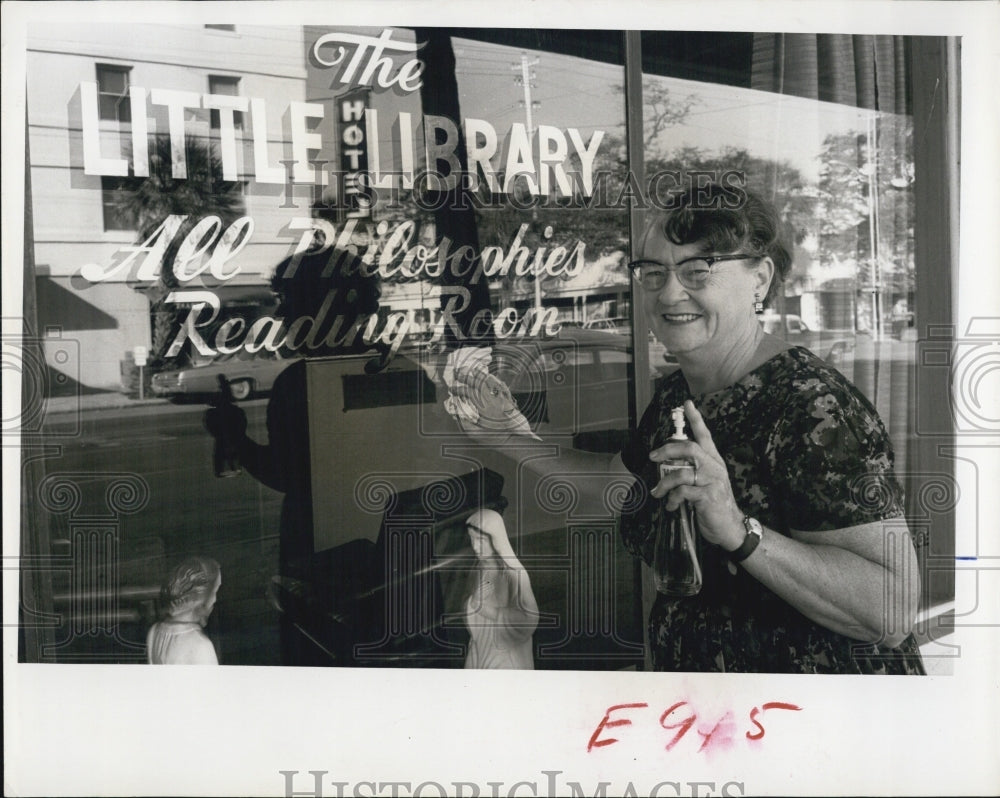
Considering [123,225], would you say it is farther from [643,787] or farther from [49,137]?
[643,787]

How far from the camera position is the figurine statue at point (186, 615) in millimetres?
2963

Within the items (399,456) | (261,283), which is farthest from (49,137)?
(399,456)

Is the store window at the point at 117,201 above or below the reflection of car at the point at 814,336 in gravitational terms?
above

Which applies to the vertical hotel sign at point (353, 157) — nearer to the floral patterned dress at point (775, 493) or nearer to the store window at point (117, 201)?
the store window at point (117, 201)

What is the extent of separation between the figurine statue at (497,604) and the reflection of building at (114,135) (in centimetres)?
114

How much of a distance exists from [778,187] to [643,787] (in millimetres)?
2072

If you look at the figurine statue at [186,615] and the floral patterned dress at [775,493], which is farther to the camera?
the figurine statue at [186,615]

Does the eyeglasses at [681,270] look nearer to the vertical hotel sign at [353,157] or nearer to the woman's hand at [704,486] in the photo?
the woman's hand at [704,486]

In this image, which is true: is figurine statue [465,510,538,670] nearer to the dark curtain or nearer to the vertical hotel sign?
the vertical hotel sign

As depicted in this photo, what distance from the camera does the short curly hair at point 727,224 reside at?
9.26 feet

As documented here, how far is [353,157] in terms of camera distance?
9.41 ft

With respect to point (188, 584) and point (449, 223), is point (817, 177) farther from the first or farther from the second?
point (188, 584)

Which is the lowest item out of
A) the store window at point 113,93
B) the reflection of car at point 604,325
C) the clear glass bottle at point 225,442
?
the clear glass bottle at point 225,442

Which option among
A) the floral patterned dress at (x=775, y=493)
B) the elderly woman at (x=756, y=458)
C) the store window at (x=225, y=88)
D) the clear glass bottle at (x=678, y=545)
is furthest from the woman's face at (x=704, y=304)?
the store window at (x=225, y=88)
